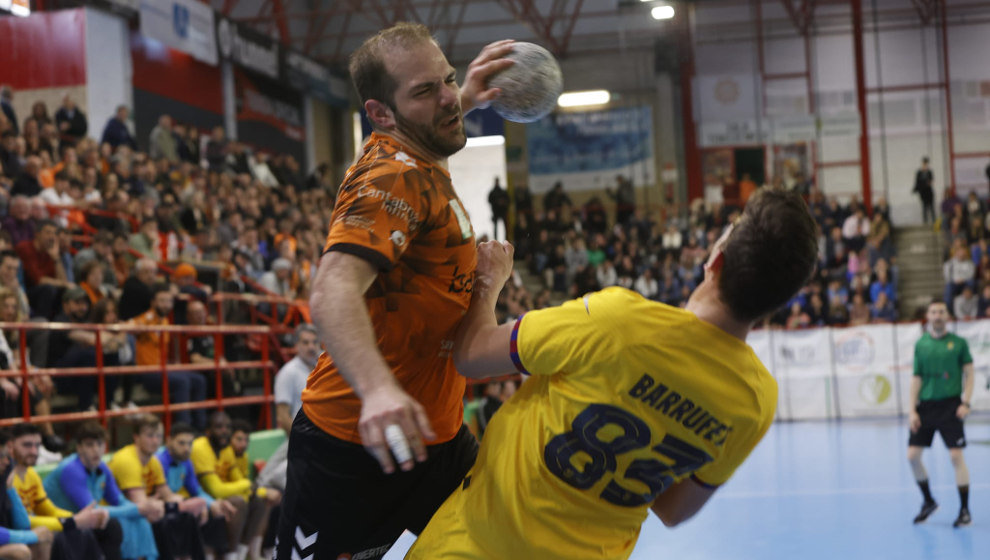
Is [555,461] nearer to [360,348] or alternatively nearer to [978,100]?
[360,348]

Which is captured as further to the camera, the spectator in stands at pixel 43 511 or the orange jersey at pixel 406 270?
the spectator in stands at pixel 43 511

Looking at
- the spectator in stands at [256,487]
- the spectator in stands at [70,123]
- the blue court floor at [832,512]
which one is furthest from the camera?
the spectator in stands at [70,123]

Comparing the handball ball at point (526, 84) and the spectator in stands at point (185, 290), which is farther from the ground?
the handball ball at point (526, 84)

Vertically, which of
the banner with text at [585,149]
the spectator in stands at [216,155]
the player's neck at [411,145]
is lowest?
the player's neck at [411,145]

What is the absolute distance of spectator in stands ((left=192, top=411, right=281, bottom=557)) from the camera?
866 cm

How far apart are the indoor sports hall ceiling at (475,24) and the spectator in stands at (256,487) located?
2086cm

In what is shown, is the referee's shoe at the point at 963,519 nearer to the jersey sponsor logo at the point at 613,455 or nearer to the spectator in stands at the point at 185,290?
the spectator in stands at the point at 185,290

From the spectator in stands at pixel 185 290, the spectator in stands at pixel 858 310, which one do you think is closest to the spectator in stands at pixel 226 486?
the spectator in stands at pixel 185 290

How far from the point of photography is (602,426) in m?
2.61

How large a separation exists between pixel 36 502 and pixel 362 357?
556 centimetres

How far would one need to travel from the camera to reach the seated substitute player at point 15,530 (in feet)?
20.7

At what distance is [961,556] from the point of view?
8211 millimetres

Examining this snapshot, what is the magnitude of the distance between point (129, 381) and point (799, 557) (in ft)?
19.1

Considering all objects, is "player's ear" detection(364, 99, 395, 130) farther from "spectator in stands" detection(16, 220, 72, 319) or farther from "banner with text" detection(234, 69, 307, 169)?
"banner with text" detection(234, 69, 307, 169)
